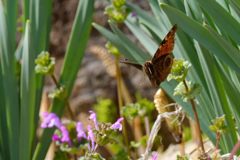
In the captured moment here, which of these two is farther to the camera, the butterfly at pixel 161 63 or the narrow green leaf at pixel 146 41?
the narrow green leaf at pixel 146 41

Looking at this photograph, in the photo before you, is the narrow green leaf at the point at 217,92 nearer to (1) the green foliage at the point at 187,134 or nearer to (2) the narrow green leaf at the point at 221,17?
(2) the narrow green leaf at the point at 221,17

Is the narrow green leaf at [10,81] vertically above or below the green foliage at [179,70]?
above

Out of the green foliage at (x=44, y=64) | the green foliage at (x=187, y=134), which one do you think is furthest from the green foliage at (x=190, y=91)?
the green foliage at (x=187, y=134)

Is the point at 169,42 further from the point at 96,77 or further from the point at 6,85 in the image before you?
the point at 96,77

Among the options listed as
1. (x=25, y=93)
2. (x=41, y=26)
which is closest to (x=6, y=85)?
(x=25, y=93)

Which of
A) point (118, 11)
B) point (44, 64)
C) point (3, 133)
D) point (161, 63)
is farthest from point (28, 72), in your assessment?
point (161, 63)

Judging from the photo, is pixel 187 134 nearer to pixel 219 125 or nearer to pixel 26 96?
pixel 26 96

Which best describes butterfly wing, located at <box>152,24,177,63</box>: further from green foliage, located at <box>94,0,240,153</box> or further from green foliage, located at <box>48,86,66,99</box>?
green foliage, located at <box>48,86,66,99</box>

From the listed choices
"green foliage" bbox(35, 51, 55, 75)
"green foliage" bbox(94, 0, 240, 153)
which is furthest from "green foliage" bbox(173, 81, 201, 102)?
"green foliage" bbox(35, 51, 55, 75)
